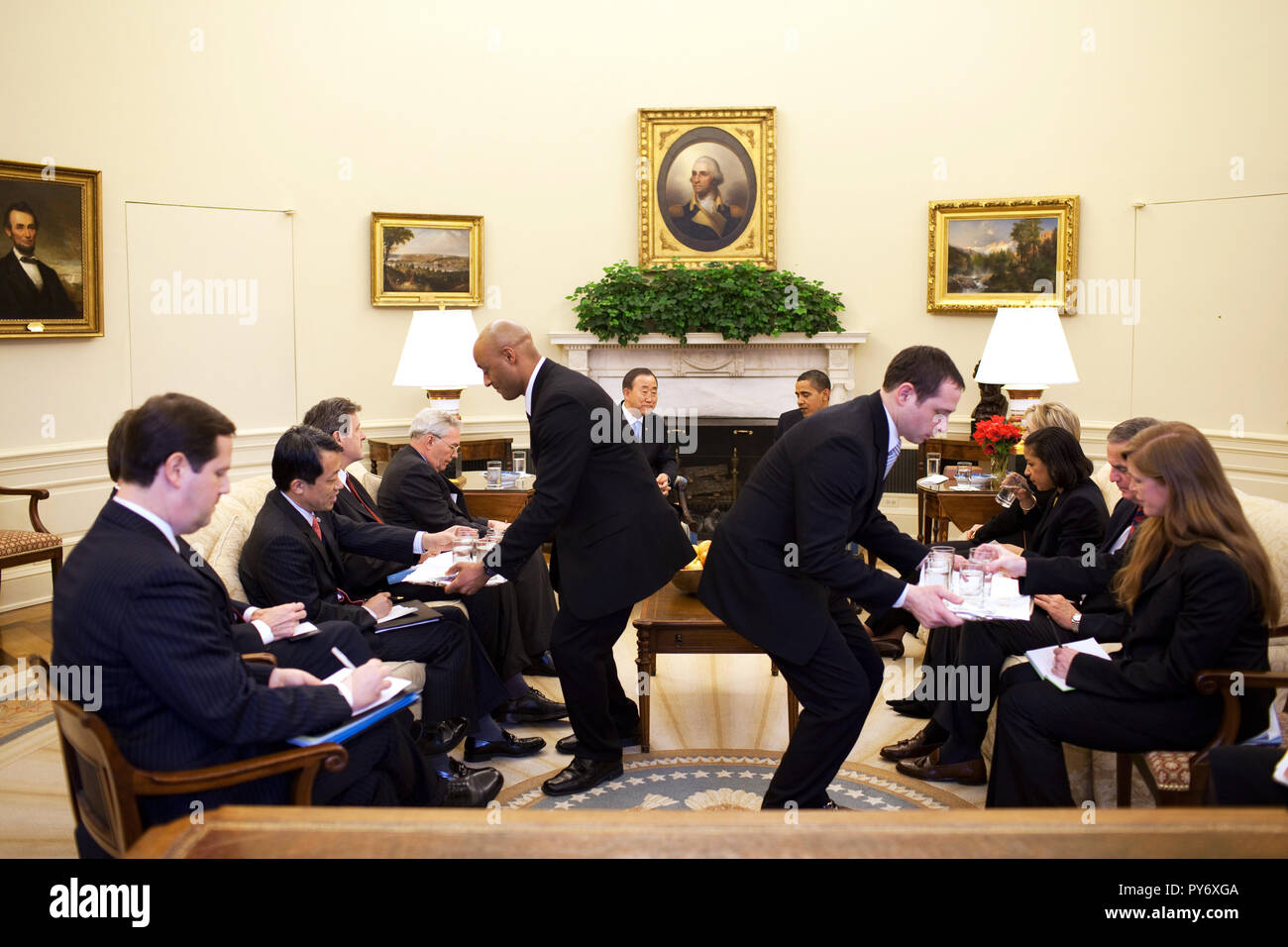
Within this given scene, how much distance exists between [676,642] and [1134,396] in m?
6.36

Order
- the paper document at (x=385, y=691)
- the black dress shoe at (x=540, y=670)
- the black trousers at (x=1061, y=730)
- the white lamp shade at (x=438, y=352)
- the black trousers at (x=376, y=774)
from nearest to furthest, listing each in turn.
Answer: the paper document at (x=385, y=691) → the black trousers at (x=376, y=774) → the black trousers at (x=1061, y=730) → the black dress shoe at (x=540, y=670) → the white lamp shade at (x=438, y=352)

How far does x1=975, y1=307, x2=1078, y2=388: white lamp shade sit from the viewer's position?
7.23 m

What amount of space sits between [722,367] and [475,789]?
640cm

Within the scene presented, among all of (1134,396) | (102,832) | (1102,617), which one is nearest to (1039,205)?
(1134,396)

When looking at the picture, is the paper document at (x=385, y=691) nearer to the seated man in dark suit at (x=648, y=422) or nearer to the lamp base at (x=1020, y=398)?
the seated man in dark suit at (x=648, y=422)

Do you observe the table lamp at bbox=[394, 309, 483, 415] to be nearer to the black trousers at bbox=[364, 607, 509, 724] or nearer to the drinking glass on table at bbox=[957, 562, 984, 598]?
the black trousers at bbox=[364, 607, 509, 724]

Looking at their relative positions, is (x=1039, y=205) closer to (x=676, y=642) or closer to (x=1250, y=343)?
(x=1250, y=343)

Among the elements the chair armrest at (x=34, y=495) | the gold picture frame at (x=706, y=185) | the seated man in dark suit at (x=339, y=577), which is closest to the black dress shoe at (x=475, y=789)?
the seated man in dark suit at (x=339, y=577)

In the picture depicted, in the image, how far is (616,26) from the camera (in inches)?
397

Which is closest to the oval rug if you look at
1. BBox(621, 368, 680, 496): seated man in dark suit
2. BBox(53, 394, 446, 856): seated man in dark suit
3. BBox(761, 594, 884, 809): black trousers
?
BBox(761, 594, 884, 809): black trousers

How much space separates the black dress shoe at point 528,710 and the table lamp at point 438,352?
3175 millimetres

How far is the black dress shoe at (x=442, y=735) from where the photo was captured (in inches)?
181

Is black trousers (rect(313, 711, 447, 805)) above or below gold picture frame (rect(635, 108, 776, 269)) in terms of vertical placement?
below

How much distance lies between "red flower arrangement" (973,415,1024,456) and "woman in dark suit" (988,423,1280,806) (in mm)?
3595
